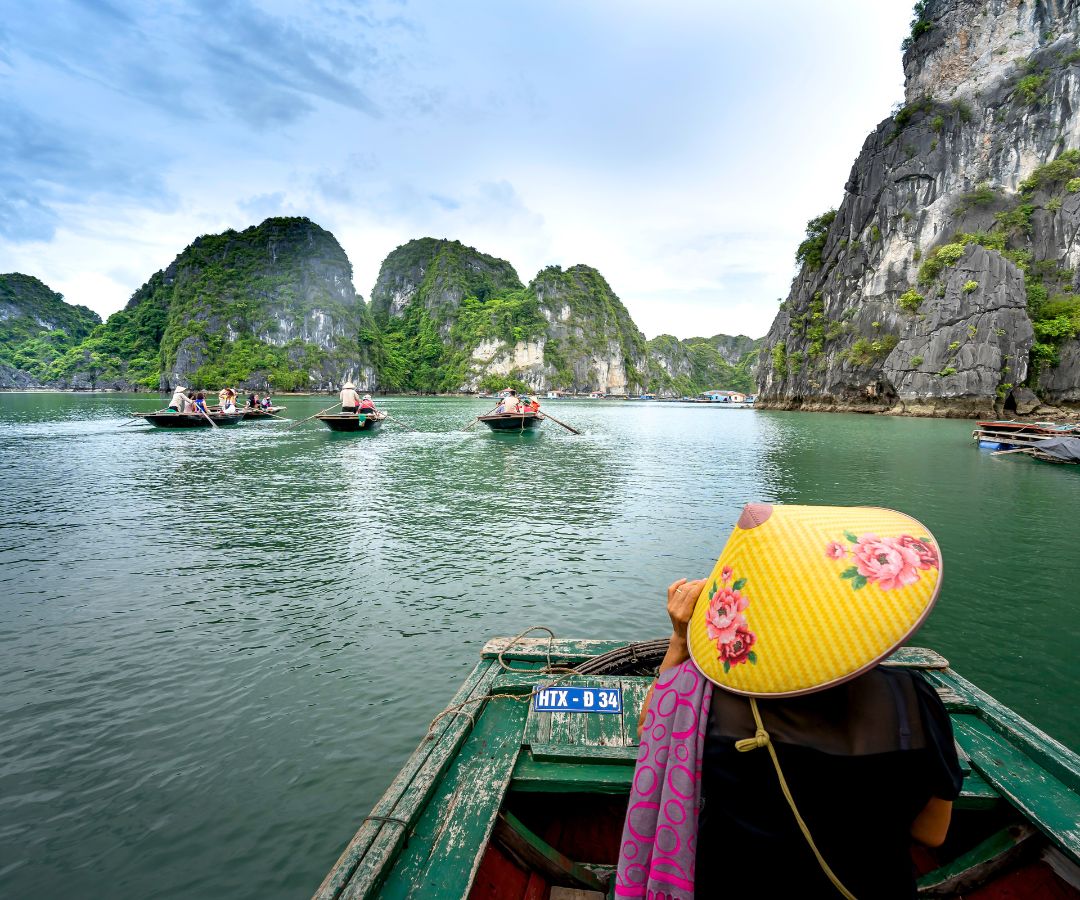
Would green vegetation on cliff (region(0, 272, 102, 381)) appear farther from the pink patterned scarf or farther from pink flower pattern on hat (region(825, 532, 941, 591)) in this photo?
pink flower pattern on hat (region(825, 532, 941, 591))

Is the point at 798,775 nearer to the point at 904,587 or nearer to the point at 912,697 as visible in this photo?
the point at 912,697

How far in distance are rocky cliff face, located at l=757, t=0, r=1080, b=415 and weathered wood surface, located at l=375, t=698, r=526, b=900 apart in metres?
51.8

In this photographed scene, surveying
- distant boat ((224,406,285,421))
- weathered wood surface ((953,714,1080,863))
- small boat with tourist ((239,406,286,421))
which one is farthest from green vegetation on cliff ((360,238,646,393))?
weathered wood surface ((953,714,1080,863))

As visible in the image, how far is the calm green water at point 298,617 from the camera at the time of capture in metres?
3.42

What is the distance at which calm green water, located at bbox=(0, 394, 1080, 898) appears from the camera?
3422 millimetres

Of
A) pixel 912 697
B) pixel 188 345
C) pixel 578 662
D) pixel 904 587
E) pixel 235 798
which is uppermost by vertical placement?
pixel 188 345

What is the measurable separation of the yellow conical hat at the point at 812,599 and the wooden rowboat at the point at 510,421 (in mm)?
26780

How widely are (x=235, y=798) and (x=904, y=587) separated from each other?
4305mm

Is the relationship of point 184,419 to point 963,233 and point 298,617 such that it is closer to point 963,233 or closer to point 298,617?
point 298,617

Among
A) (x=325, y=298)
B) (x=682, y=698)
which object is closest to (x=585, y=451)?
(x=682, y=698)

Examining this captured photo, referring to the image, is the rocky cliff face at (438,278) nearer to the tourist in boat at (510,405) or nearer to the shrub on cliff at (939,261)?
the shrub on cliff at (939,261)

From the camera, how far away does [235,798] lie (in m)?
3.59

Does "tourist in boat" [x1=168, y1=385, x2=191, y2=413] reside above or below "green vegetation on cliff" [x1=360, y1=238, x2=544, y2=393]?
below

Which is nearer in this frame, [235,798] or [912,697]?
[912,697]
